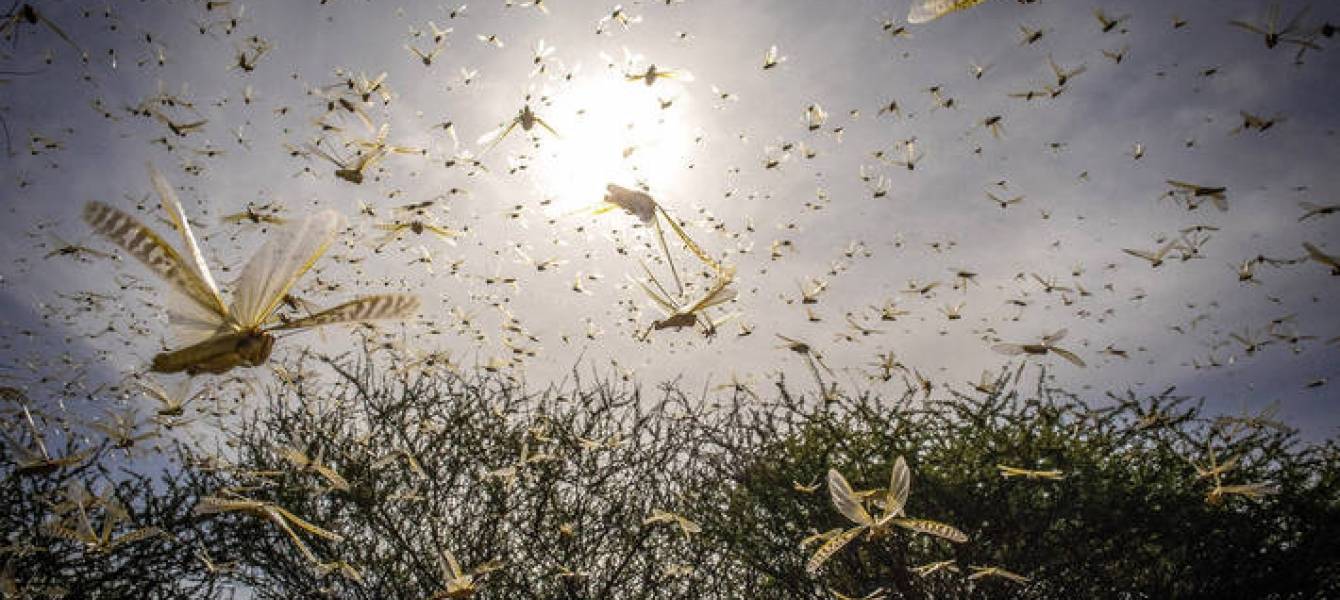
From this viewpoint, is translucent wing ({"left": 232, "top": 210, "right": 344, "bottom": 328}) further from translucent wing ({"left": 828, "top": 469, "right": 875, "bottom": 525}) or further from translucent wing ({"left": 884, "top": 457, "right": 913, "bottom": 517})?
translucent wing ({"left": 884, "top": 457, "right": 913, "bottom": 517})

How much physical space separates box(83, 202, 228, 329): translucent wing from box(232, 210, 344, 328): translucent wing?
0.22 feet

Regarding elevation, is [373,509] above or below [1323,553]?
above

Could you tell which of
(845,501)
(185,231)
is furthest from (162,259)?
(845,501)

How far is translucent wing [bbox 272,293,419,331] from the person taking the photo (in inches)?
42.3

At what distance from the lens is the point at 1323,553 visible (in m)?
7.03

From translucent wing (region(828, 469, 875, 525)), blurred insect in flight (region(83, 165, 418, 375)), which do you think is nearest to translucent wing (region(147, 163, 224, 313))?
blurred insect in flight (region(83, 165, 418, 375))

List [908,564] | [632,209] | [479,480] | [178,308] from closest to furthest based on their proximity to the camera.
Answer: [178,308]
[632,209]
[908,564]
[479,480]

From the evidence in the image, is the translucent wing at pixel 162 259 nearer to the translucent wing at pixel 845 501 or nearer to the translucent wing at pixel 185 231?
the translucent wing at pixel 185 231

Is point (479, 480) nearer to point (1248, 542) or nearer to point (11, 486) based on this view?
point (11, 486)

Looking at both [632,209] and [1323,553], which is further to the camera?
[1323,553]

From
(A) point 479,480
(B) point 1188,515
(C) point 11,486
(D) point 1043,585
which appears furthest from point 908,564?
(C) point 11,486

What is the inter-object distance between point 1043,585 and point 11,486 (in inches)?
536

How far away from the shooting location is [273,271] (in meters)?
1.04

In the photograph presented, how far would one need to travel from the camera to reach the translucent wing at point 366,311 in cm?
108
